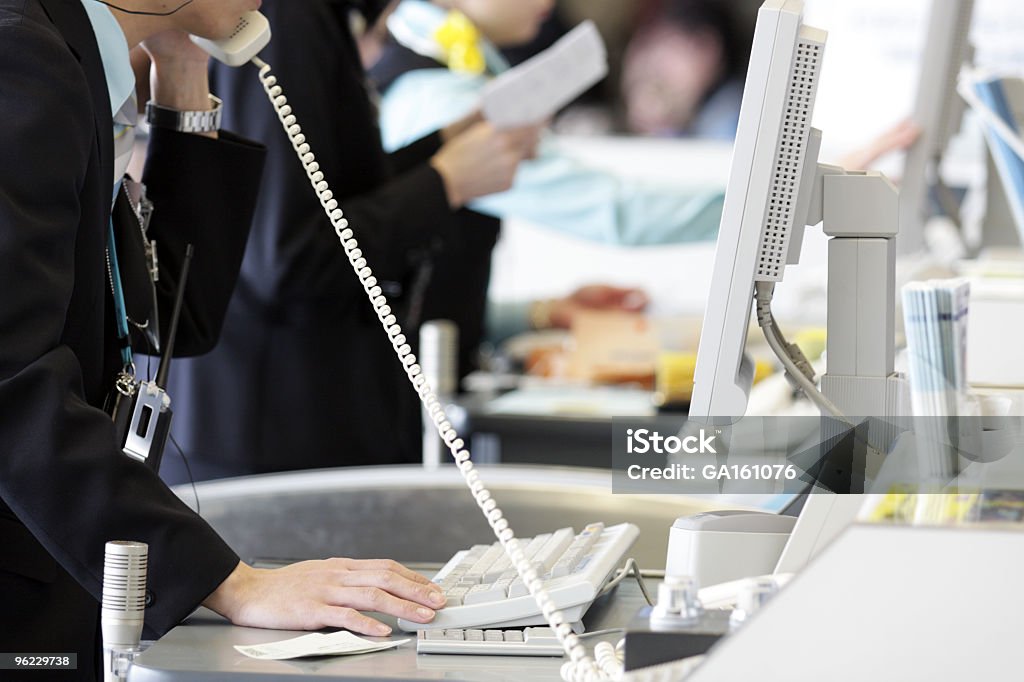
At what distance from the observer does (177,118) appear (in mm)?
1525

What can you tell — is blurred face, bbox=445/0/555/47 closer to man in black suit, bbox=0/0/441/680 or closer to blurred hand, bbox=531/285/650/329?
blurred hand, bbox=531/285/650/329

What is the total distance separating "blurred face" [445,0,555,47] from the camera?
3418mm

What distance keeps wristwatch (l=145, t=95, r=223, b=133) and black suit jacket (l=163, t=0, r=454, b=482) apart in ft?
2.06

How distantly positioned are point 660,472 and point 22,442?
52 cm

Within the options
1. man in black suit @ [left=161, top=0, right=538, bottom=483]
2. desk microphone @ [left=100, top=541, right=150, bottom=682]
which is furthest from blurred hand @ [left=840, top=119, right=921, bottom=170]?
desk microphone @ [left=100, top=541, right=150, bottom=682]

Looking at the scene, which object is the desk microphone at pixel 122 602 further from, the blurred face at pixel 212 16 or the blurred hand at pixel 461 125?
the blurred hand at pixel 461 125

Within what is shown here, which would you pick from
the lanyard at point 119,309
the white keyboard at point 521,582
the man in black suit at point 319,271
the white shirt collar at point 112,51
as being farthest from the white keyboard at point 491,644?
the man in black suit at point 319,271

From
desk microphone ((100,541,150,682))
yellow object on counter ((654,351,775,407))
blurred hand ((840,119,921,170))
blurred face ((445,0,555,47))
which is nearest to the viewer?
desk microphone ((100,541,150,682))

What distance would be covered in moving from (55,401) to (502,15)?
2572 millimetres

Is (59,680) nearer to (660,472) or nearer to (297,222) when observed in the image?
(660,472)

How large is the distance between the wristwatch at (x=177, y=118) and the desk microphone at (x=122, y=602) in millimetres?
656

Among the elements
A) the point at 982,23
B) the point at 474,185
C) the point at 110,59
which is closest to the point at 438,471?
the point at 474,185

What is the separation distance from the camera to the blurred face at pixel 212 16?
4.43 feet

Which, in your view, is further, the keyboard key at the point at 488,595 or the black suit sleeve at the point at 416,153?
the black suit sleeve at the point at 416,153
